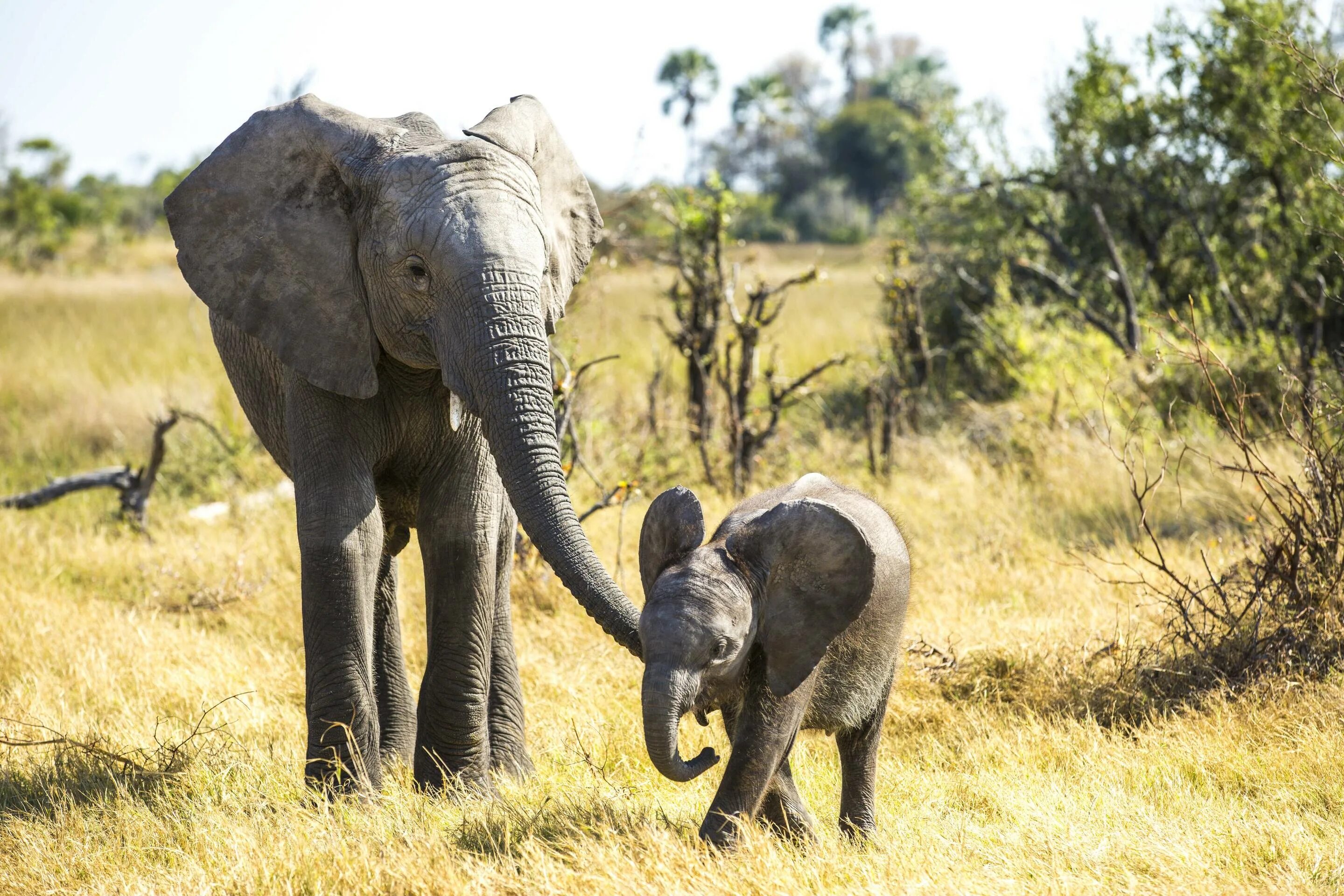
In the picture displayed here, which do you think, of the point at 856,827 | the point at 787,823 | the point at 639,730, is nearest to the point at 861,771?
the point at 856,827

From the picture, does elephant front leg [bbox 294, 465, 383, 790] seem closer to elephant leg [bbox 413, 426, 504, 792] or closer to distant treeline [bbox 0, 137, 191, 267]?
elephant leg [bbox 413, 426, 504, 792]

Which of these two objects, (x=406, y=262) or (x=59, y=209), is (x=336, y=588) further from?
(x=59, y=209)

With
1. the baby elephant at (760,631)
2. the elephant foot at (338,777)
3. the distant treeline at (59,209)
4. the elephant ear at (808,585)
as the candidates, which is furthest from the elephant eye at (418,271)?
the distant treeline at (59,209)

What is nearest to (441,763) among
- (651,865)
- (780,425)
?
(651,865)

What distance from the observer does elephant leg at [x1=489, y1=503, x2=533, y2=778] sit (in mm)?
5180

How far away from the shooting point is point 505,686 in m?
5.31

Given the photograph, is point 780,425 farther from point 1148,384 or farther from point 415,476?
point 415,476

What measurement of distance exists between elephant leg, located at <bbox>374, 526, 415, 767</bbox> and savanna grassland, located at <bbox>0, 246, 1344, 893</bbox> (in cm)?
29

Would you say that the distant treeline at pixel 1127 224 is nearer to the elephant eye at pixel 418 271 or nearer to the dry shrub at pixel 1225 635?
the dry shrub at pixel 1225 635

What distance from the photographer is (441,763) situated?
479 centimetres

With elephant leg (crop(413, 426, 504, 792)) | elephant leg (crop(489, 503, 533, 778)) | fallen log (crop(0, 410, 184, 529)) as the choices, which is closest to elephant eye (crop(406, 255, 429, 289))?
elephant leg (crop(413, 426, 504, 792))

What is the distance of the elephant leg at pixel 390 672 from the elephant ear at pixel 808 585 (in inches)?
80.6

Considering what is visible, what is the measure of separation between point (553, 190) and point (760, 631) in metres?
1.98

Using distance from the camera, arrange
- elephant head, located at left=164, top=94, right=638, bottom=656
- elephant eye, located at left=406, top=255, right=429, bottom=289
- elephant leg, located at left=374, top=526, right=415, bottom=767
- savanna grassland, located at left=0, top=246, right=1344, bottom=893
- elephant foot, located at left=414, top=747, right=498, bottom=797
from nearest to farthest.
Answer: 1. savanna grassland, located at left=0, top=246, right=1344, bottom=893
2. elephant head, located at left=164, top=94, right=638, bottom=656
3. elephant eye, located at left=406, top=255, right=429, bottom=289
4. elephant foot, located at left=414, top=747, right=498, bottom=797
5. elephant leg, located at left=374, top=526, right=415, bottom=767
